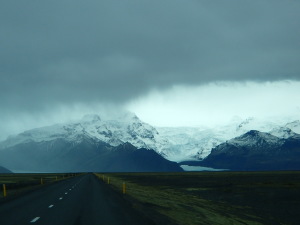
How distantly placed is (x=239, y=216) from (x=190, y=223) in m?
9.03

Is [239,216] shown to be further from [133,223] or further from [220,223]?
[133,223]

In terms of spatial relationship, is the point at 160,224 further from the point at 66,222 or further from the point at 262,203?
the point at 262,203

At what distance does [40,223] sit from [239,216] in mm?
17131

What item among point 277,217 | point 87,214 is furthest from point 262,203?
point 87,214

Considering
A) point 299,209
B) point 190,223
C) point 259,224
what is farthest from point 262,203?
point 190,223

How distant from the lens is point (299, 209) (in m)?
39.9

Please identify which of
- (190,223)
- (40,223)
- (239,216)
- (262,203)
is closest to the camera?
(40,223)

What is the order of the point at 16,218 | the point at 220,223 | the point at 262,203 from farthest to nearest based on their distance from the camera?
the point at 262,203 → the point at 220,223 → the point at 16,218

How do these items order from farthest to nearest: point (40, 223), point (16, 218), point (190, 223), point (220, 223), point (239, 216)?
point (239, 216), point (220, 223), point (190, 223), point (16, 218), point (40, 223)

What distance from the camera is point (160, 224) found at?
21.3 metres

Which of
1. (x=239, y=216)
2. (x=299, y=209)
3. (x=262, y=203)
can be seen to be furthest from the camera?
(x=262, y=203)

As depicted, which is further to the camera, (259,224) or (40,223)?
(259,224)

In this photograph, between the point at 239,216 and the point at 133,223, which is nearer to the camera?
the point at 133,223

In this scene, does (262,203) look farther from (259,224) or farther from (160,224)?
(160,224)
